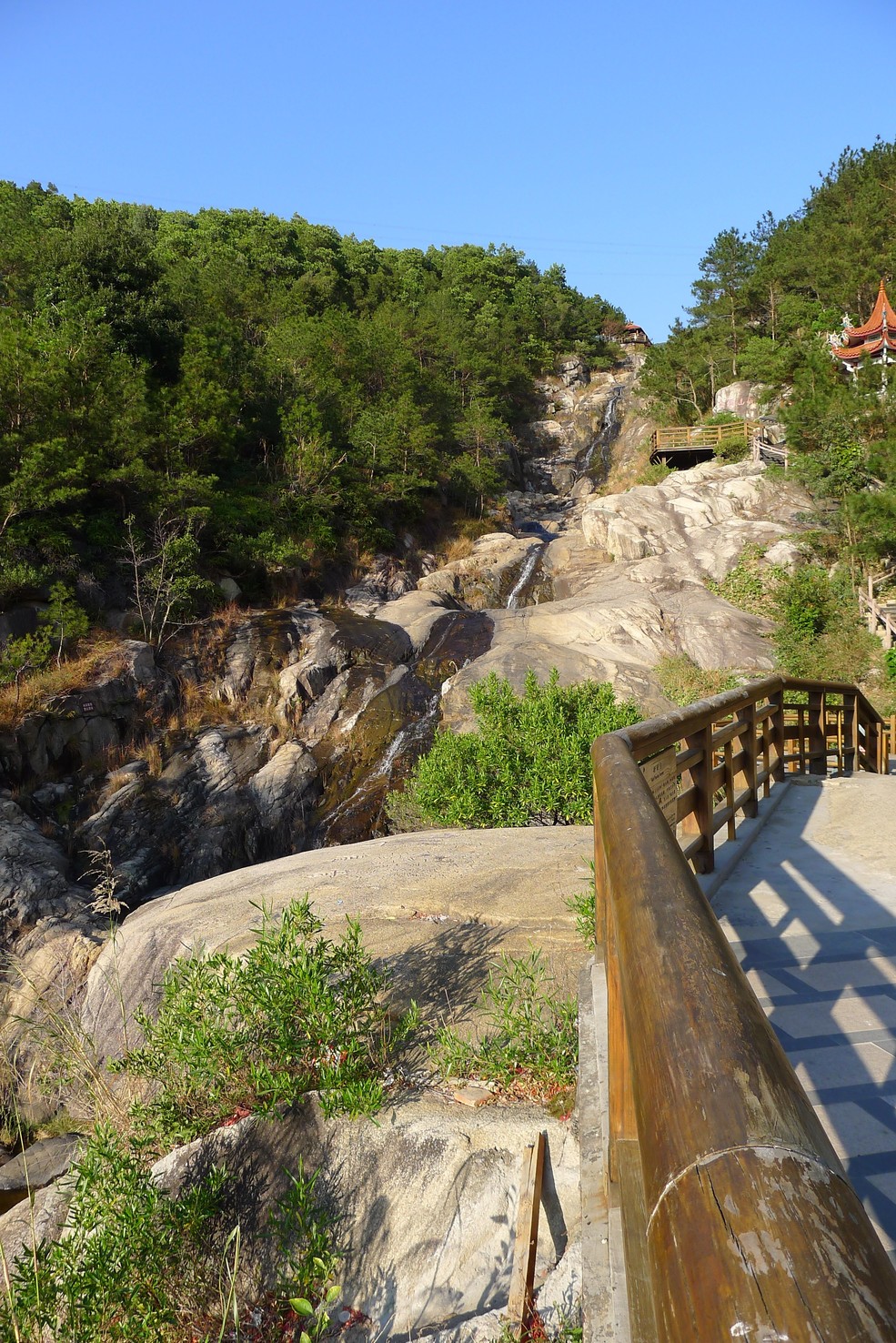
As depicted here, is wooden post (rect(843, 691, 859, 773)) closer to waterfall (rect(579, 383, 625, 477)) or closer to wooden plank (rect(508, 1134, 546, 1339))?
wooden plank (rect(508, 1134, 546, 1339))

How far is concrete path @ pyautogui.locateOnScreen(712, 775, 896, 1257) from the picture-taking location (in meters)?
2.57

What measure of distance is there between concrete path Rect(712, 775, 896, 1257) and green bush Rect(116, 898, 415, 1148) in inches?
72.6

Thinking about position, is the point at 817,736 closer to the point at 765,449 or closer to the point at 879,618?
the point at 879,618

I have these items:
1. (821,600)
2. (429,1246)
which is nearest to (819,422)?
(821,600)

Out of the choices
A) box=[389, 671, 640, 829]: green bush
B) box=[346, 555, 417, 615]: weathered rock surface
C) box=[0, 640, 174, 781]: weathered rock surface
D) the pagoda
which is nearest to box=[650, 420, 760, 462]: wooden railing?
the pagoda

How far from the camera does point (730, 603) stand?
25.1m

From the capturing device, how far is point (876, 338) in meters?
37.7

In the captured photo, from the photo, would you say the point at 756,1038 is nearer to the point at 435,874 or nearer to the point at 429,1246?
the point at 429,1246

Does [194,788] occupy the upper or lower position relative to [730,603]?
lower

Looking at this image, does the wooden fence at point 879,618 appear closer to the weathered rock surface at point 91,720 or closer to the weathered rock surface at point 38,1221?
the weathered rock surface at point 91,720

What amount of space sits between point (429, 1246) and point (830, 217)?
175 feet

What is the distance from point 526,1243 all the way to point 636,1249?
7.43 feet

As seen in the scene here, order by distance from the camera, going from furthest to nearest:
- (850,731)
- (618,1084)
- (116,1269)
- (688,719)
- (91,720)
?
(91,720) < (850,731) < (688,719) < (116,1269) < (618,1084)

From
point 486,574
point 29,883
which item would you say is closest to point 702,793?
point 29,883
